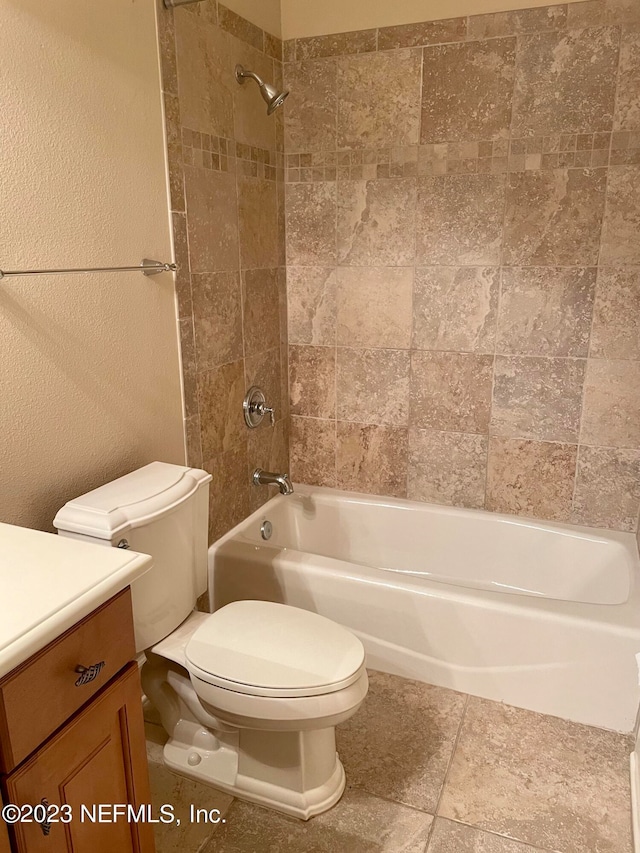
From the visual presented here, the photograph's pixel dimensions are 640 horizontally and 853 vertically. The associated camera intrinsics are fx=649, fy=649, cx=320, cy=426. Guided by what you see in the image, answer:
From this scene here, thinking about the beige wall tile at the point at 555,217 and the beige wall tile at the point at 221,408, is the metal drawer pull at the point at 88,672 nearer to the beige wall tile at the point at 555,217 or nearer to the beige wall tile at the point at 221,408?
the beige wall tile at the point at 221,408

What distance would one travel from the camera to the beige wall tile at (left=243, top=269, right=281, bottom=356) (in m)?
2.45

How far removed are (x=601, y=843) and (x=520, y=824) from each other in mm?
191

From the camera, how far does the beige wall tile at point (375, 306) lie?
2584 millimetres

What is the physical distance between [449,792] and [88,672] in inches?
45.2

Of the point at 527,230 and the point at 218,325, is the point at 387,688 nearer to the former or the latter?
the point at 218,325

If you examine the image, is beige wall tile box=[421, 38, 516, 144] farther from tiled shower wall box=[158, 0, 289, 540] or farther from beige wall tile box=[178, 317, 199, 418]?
beige wall tile box=[178, 317, 199, 418]

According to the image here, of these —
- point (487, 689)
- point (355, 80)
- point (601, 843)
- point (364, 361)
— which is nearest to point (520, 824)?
point (601, 843)

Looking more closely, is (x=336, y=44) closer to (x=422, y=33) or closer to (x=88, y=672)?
(x=422, y=33)

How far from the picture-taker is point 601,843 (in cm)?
160

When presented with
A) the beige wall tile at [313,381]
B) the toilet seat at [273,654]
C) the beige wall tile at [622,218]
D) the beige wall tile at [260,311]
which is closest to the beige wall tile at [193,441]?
the beige wall tile at [260,311]

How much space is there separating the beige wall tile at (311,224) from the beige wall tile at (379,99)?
0.21 meters

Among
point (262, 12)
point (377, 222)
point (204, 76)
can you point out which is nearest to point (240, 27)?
point (262, 12)

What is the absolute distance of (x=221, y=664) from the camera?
62.0 inches

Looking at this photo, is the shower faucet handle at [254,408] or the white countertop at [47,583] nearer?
the white countertop at [47,583]
